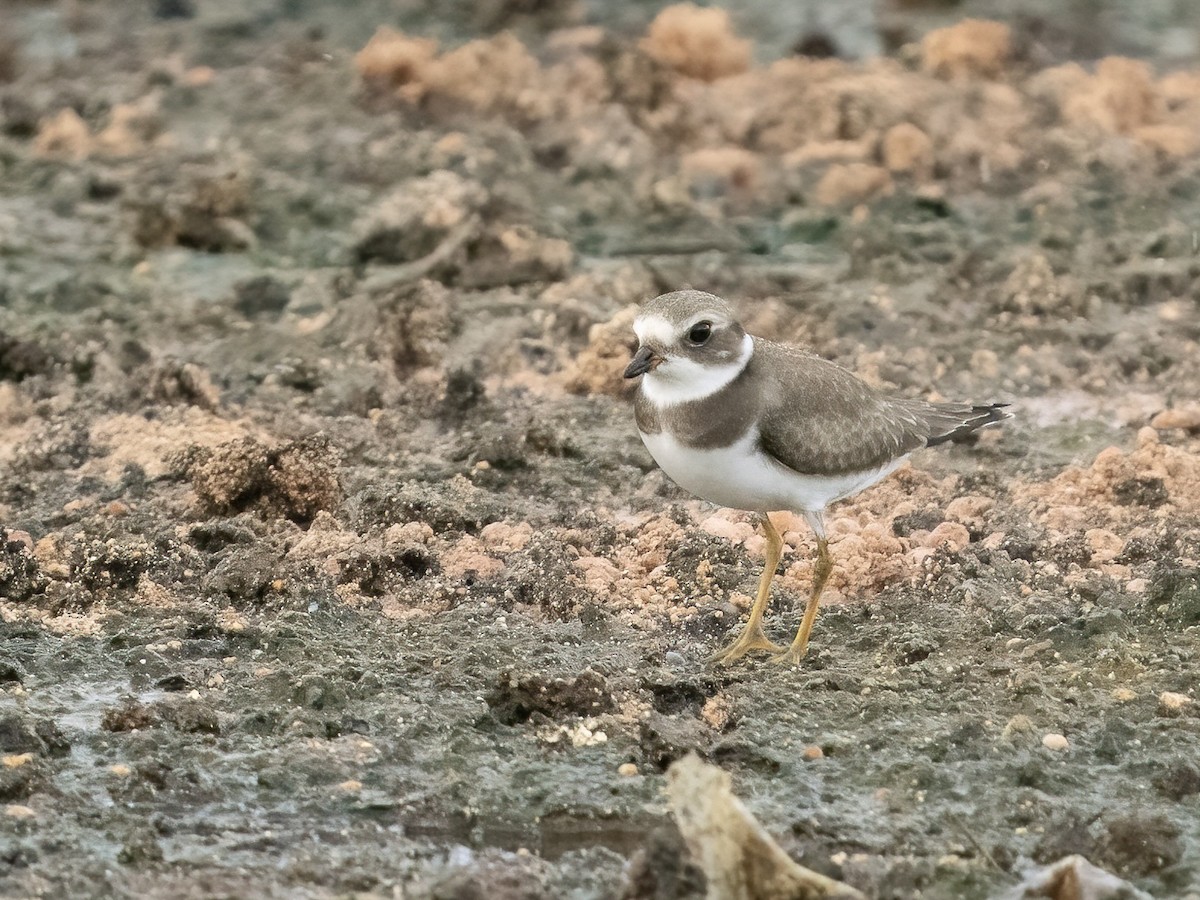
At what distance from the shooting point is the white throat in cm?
474

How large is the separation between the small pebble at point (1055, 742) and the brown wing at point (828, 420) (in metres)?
1.00

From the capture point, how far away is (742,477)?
4758 millimetres

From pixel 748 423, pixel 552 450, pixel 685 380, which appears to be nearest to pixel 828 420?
pixel 748 423

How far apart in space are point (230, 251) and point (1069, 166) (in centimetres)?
439

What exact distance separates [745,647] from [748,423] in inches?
30.2

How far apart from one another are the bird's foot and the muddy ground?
0.28 feet

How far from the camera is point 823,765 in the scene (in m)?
4.51

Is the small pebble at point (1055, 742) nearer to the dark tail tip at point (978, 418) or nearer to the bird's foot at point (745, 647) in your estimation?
the bird's foot at point (745, 647)

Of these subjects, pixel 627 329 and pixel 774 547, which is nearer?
pixel 774 547

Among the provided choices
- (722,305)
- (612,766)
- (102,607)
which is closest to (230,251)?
(102,607)

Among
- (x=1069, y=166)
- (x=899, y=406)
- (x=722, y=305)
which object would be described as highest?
(x=722, y=305)

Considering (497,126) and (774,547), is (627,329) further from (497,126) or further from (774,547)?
(497,126)

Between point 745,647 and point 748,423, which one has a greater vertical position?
point 748,423

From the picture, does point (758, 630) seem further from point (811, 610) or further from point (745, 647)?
point (811, 610)
